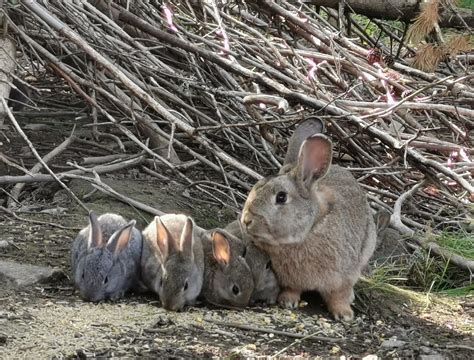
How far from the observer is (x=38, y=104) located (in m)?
7.60

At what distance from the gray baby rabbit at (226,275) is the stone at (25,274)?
81 centimetres

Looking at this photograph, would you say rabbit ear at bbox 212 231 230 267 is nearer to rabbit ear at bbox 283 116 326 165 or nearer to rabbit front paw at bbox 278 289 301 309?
rabbit front paw at bbox 278 289 301 309

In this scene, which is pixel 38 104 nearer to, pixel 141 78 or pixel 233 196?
pixel 141 78

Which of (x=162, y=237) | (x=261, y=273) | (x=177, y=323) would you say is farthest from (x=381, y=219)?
(x=177, y=323)

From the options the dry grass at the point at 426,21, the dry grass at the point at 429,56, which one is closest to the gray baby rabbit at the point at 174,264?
the dry grass at the point at 426,21

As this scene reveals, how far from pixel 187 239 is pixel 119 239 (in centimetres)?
38

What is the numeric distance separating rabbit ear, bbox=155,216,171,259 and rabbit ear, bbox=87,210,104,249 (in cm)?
30

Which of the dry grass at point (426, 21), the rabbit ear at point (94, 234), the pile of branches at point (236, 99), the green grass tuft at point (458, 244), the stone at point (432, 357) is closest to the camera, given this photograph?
the stone at point (432, 357)


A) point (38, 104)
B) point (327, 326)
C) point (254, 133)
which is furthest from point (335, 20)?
point (327, 326)

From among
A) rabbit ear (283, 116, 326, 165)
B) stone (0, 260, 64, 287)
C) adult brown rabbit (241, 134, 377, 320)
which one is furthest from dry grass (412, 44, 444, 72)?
stone (0, 260, 64, 287)

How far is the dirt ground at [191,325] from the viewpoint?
385 cm

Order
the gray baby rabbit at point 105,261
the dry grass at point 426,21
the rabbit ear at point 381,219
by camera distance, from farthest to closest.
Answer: the dry grass at point 426,21 → the rabbit ear at point 381,219 → the gray baby rabbit at point 105,261

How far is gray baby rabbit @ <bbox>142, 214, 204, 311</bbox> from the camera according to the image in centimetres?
448

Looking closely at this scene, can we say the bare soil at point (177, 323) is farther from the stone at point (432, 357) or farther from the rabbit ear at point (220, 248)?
the rabbit ear at point (220, 248)
